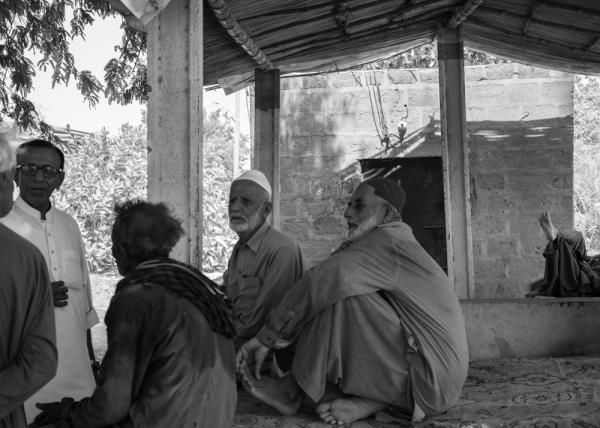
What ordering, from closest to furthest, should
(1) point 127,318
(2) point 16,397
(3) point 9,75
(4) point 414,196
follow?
(2) point 16,397, (1) point 127,318, (3) point 9,75, (4) point 414,196

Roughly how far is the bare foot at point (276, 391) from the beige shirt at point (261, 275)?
0.48 metres

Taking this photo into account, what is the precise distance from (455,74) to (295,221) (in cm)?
394

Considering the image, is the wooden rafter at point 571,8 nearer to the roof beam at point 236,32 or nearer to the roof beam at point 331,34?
the roof beam at point 331,34

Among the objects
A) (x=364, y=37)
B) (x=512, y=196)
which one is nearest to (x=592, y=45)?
(x=364, y=37)

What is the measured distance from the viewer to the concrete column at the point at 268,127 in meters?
8.14

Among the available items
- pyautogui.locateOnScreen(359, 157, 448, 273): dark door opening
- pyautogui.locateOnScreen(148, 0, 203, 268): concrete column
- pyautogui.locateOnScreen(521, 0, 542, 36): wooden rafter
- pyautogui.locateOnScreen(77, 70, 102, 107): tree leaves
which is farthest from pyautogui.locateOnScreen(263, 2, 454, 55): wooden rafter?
pyautogui.locateOnScreen(359, 157, 448, 273): dark door opening

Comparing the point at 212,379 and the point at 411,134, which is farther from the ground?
the point at 411,134

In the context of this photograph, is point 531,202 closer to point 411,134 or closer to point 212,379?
point 411,134

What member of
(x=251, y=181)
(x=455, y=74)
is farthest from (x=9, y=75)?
(x=455, y=74)

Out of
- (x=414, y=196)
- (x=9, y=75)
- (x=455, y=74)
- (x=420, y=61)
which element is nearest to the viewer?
(x=9, y=75)

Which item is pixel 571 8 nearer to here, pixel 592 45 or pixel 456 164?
pixel 592 45

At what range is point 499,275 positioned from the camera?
10227 millimetres

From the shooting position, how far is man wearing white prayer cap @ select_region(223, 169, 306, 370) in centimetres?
423

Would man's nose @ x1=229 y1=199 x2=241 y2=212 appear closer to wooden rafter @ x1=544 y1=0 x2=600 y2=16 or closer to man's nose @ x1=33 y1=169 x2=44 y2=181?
man's nose @ x1=33 y1=169 x2=44 y2=181
